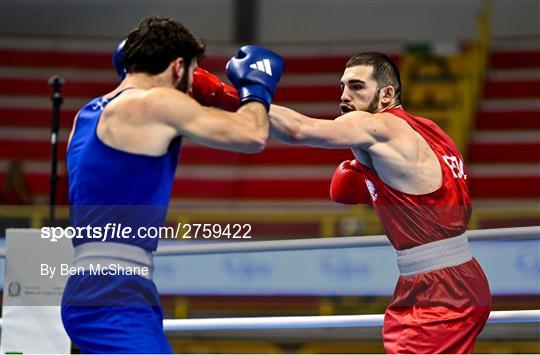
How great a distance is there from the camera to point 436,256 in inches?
112

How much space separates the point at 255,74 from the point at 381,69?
61 centimetres

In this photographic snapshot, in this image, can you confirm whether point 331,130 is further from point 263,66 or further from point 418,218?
point 418,218

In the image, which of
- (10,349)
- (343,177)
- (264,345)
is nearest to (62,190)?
(264,345)

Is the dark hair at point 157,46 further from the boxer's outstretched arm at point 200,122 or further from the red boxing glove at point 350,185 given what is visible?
the red boxing glove at point 350,185

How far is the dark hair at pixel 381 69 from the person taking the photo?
3.11 meters

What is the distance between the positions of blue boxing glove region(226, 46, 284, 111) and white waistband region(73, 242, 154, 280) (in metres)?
0.55

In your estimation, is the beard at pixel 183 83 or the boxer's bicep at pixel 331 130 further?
the boxer's bicep at pixel 331 130

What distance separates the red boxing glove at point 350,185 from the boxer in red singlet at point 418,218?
209 mm

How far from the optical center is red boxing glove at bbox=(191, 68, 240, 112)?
10.1 feet

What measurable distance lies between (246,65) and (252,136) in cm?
35

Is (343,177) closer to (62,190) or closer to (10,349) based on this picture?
(10,349)

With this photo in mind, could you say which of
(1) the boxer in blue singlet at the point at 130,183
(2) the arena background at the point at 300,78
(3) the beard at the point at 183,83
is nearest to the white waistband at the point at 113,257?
(1) the boxer in blue singlet at the point at 130,183

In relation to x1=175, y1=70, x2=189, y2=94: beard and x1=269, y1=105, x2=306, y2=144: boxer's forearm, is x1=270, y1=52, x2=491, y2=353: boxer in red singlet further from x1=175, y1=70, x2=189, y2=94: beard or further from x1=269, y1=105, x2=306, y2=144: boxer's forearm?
x1=175, y1=70, x2=189, y2=94: beard

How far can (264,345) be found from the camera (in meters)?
6.18
